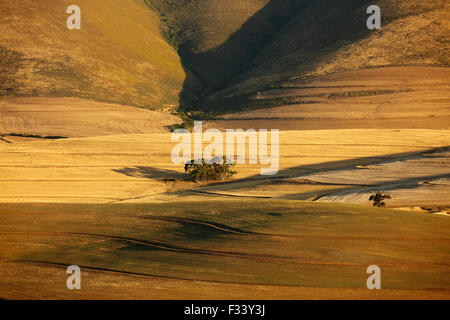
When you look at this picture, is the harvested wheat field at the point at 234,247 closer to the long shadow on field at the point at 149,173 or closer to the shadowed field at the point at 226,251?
the shadowed field at the point at 226,251

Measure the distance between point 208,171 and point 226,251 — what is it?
24141 mm

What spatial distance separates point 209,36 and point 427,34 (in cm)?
4864

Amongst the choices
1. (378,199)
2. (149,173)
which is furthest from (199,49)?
(378,199)

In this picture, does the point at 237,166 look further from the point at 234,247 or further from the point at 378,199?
the point at 234,247

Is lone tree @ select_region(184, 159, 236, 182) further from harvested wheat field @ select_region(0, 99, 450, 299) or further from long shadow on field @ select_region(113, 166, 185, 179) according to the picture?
harvested wheat field @ select_region(0, 99, 450, 299)

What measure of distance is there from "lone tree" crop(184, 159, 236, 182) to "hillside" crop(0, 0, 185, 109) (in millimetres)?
53563

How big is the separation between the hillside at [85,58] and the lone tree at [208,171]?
53.6 m

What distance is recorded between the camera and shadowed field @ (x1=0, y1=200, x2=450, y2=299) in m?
9.80

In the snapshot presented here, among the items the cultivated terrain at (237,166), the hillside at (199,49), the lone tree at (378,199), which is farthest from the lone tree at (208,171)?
the hillside at (199,49)

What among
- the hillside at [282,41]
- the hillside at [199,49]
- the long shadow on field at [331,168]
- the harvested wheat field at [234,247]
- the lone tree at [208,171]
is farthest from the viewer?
the hillside at [282,41]

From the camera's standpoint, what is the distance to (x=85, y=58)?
316 feet

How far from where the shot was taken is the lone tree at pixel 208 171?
35888 mm

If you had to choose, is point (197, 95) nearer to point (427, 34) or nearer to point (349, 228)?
point (427, 34)

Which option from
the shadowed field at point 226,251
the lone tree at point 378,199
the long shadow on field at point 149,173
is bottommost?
the shadowed field at point 226,251
